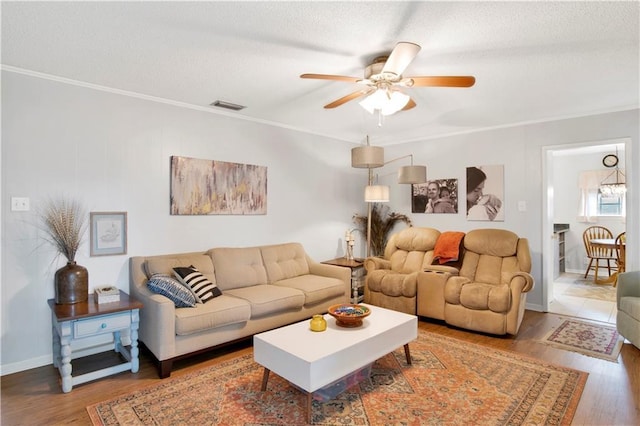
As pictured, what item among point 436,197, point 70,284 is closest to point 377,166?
point 436,197

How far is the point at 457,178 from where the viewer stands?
5.18 meters

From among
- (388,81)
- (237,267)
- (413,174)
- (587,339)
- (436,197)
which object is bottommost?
(587,339)

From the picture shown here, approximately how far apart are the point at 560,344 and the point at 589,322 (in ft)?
3.34

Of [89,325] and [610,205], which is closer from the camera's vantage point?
[89,325]

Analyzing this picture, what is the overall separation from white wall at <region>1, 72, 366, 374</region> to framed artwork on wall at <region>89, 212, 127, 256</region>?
0.06 m

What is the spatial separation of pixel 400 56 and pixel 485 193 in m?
3.39

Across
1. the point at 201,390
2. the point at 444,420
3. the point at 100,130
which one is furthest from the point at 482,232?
the point at 100,130

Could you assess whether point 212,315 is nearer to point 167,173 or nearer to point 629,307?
point 167,173

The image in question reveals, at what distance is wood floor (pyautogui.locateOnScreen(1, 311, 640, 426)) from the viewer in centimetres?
226

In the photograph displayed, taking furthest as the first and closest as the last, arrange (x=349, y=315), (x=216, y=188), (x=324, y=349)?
1. (x=216, y=188)
2. (x=349, y=315)
3. (x=324, y=349)

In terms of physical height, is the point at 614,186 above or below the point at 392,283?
above

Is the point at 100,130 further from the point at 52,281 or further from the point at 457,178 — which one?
the point at 457,178

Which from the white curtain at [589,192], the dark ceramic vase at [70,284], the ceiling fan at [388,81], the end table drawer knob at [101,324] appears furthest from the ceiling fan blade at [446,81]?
the white curtain at [589,192]

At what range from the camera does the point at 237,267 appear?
3900mm
